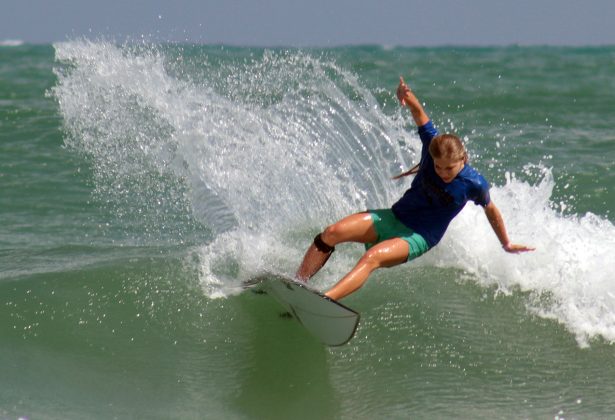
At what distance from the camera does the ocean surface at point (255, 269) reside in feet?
19.8

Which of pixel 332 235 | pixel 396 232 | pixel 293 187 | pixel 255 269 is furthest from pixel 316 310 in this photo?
pixel 293 187

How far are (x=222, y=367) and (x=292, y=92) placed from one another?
403 centimetres

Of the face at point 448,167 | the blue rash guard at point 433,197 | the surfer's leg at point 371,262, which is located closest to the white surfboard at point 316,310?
the surfer's leg at point 371,262

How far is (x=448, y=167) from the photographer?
6.02m

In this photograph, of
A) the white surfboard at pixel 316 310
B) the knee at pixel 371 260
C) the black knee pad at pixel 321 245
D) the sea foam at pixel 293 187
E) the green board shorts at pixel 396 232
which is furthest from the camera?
the sea foam at pixel 293 187

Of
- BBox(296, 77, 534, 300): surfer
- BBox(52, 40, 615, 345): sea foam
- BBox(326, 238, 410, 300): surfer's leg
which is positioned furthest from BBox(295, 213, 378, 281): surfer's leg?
BBox(52, 40, 615, 345): sea foam

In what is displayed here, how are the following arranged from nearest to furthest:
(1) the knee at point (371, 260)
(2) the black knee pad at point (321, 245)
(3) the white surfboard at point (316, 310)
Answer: (3) the white surfboard at point (316, 310) → (1) the knee at point (371, 260) → (2) the black knee pad at point (321, 245)

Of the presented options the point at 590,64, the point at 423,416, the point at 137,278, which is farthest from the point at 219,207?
the point at 590,64

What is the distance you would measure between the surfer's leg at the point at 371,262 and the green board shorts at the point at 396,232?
6 centimetres

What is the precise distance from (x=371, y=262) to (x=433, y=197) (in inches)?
25.3

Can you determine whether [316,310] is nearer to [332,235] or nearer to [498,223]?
[332,235]

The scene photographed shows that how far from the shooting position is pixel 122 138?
1106 cm

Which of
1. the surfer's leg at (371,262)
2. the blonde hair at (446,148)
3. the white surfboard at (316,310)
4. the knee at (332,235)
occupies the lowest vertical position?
the white surfboard at (316,310)

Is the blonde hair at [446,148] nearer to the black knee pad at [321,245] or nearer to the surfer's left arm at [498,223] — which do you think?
the surfer's left arm at [498,223]
